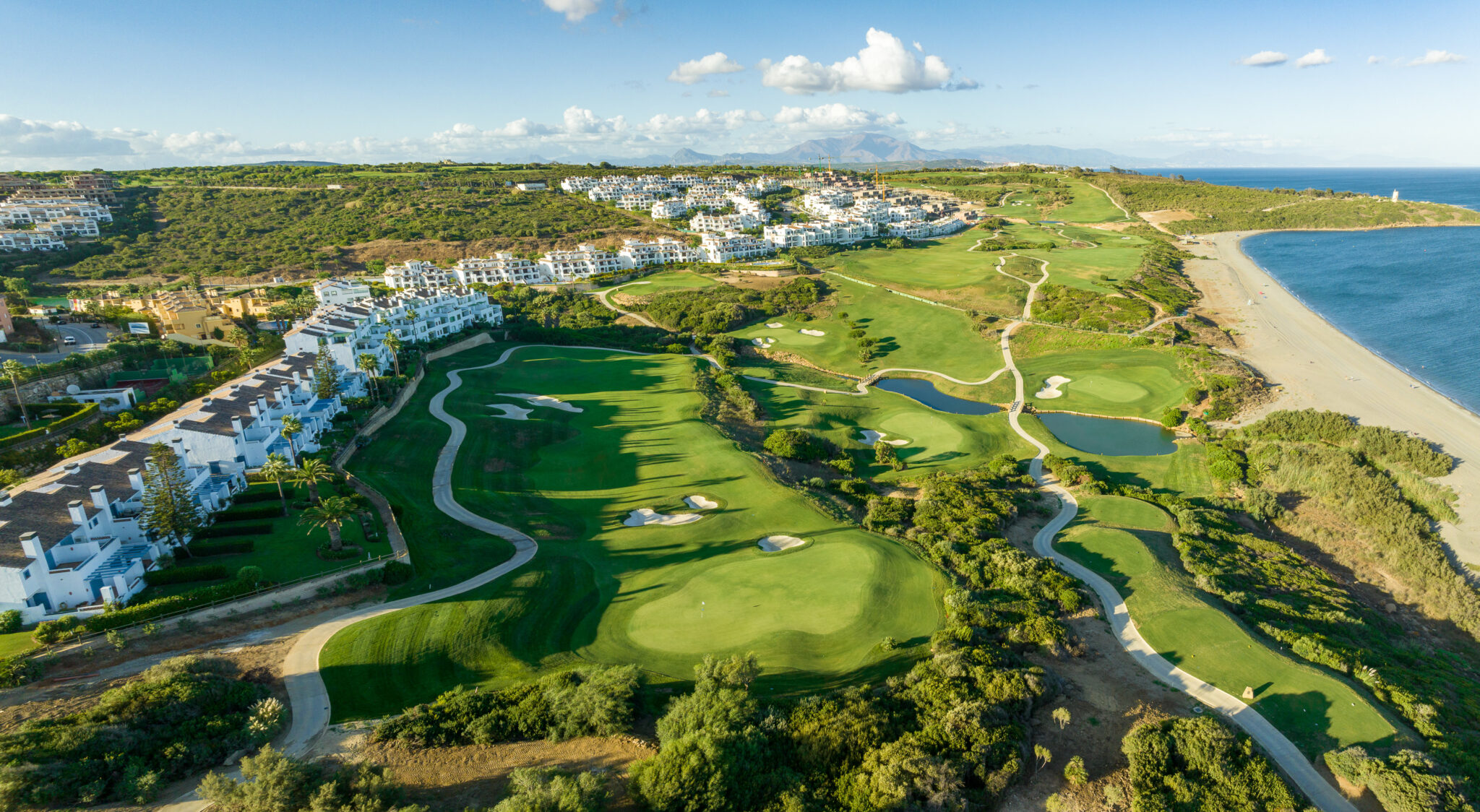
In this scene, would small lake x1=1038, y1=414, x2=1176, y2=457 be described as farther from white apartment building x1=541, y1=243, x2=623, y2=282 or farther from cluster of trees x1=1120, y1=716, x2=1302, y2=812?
white apartment building x1=541, y1=243, x2=623, y2=282

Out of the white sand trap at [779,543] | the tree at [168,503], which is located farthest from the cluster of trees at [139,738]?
the white sand trap at [779,543]

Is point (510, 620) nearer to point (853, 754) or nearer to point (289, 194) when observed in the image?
point (853, 754)

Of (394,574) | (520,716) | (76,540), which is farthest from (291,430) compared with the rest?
(520,716)

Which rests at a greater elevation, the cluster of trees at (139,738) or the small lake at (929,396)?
the cluster of trees at (139,738)

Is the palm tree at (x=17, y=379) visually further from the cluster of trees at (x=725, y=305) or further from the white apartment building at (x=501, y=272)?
the white apartment building at (x=501, y=272)

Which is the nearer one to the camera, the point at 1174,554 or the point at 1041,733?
the point at 1041,733

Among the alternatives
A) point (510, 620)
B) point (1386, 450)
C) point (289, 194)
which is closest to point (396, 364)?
point (510, 620)
